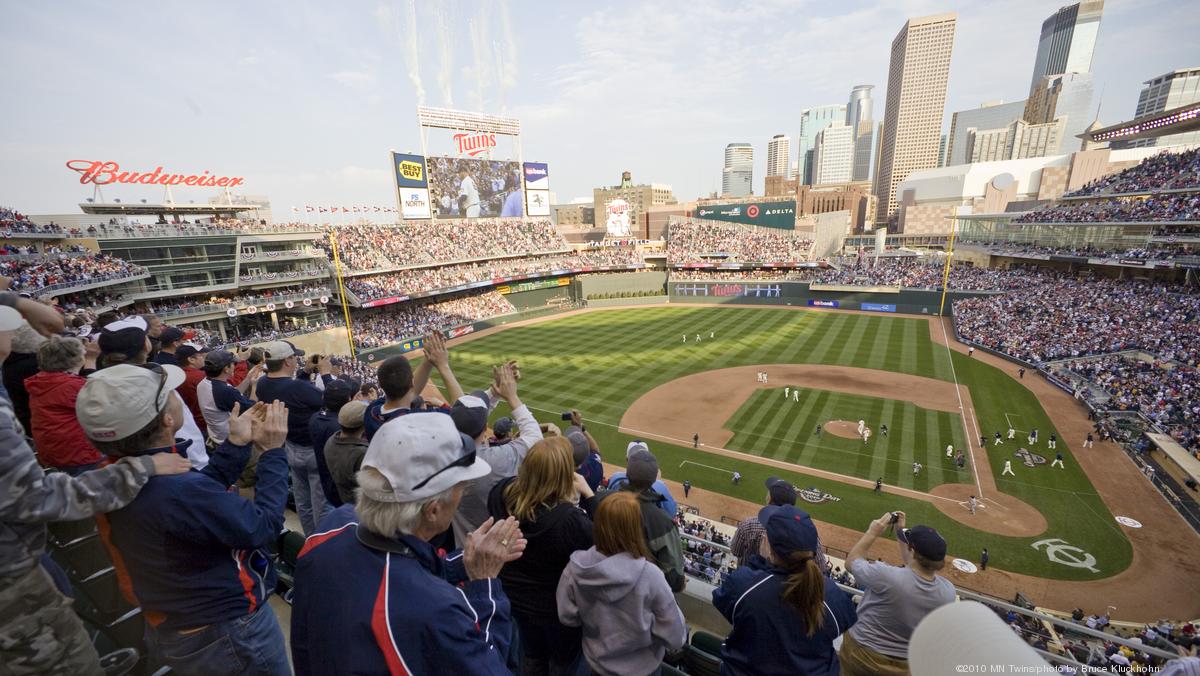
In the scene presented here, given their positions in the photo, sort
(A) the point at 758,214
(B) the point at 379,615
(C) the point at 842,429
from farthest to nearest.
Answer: (A) the point at 758,214 < (C) the point at 842,429 < (B) the point at 379,615

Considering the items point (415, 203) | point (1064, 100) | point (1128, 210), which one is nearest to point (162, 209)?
point (415, 203)

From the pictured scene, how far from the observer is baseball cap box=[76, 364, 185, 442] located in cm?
237

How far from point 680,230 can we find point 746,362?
36020mm

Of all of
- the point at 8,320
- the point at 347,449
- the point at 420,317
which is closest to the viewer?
the point at 8,320

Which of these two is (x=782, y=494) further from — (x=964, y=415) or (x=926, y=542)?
(x=964, y=415)

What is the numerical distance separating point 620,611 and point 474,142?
179 feet

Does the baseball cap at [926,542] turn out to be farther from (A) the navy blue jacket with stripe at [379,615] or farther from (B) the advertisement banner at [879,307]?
(B) the advertisement banner at [879,307]

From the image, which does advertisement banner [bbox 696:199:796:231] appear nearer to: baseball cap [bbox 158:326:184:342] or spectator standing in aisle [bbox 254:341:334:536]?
baseball cap [bbox 158:326:184:342]

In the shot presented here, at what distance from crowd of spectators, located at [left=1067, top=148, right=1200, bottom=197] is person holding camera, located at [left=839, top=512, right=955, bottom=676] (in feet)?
148

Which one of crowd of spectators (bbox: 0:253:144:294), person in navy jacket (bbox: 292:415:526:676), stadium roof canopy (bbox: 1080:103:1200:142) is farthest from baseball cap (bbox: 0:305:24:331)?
stadium roof canopy (bbox: 1080:103:1200:142)

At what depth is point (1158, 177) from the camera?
116 feet

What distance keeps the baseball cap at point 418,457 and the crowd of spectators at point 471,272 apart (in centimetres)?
4199

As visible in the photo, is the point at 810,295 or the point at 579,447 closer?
the point at 579,447

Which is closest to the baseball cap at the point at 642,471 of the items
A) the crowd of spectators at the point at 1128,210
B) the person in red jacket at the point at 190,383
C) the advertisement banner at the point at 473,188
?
the person in red jacket at the point at 190,383
